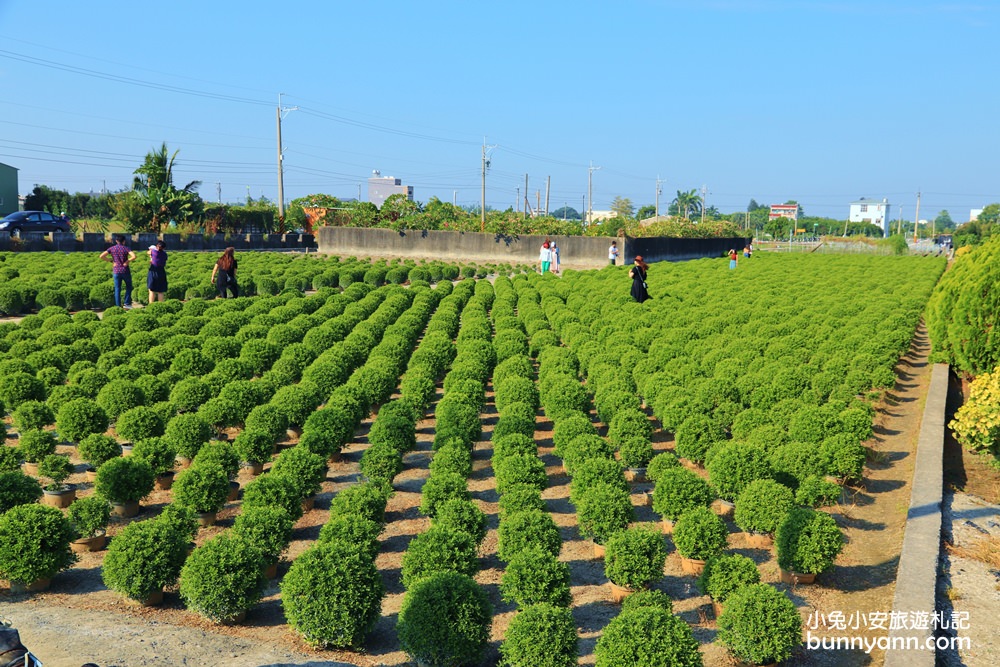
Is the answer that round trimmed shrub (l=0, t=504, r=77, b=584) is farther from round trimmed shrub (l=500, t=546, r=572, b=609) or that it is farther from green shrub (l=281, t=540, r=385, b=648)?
round trimmed shrub (l=500, t=546, r=572, b=609)

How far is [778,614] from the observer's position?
6.09 meters

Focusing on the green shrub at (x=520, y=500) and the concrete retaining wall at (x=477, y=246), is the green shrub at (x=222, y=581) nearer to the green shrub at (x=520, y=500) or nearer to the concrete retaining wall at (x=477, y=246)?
the green shrub at (x=520, y=500)

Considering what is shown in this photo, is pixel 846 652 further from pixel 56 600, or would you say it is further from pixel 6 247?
pixel 6 247

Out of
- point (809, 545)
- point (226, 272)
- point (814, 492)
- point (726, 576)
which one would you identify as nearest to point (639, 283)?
point (226, 272)

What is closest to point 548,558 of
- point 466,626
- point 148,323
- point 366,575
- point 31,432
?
point 466,626

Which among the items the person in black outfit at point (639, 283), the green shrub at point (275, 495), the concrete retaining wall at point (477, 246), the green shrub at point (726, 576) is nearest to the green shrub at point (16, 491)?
the green shrub at point (275, 495)

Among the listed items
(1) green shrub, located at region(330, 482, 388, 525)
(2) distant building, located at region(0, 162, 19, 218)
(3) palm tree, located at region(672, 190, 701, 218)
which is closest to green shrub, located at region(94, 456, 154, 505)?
(1) green shrub, located at region(330, 482, 388, 525)

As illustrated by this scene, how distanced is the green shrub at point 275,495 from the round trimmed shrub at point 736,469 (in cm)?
474

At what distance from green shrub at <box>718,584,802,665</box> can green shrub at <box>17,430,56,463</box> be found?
8410mm

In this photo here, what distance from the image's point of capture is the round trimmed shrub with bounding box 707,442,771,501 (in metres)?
9.30

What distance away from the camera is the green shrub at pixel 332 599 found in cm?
628

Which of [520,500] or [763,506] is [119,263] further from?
[763,506]

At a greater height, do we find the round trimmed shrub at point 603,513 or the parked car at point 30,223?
the parked car at point 30,223

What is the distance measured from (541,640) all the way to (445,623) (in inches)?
29.2
